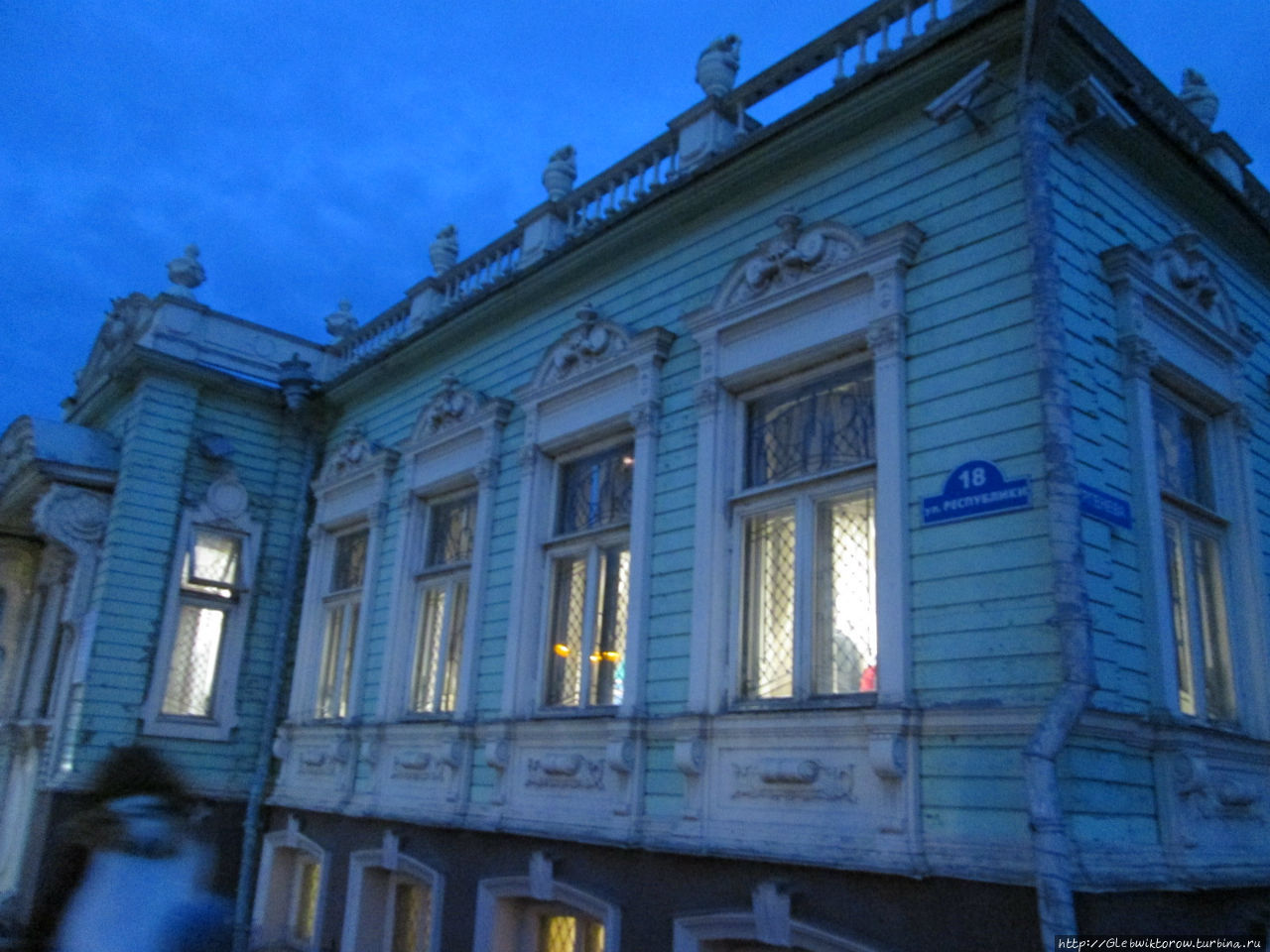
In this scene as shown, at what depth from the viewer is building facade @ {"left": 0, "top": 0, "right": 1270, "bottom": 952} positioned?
5.04m

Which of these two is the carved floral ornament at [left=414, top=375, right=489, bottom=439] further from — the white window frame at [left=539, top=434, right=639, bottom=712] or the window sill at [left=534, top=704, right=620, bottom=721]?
the window sill at [left=534, top=704, right=620, bottom=721]

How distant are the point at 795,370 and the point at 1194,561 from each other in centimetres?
252

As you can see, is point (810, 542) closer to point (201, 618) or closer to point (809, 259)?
point (809, 259)

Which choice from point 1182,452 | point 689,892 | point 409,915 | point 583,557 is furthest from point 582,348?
point 409,915

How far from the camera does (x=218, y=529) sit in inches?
449

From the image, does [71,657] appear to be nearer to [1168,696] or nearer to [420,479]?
[420,479]

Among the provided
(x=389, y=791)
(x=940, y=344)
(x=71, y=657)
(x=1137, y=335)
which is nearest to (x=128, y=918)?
(x=940, y=344)

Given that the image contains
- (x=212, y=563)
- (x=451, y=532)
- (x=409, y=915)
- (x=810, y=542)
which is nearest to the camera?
(x=810, y=542)

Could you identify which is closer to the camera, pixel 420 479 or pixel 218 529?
pixel 420 479

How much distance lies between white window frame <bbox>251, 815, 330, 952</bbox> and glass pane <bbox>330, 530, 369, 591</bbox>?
227cm

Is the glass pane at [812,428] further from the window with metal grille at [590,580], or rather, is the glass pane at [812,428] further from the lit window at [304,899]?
the lit window at [304,899]

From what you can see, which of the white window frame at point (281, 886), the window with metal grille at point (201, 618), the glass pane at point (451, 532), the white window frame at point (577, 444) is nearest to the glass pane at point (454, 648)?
the glass pane at point (451, 532)

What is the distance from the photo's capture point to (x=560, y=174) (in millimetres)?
9555

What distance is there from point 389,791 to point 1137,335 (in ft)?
21.3
